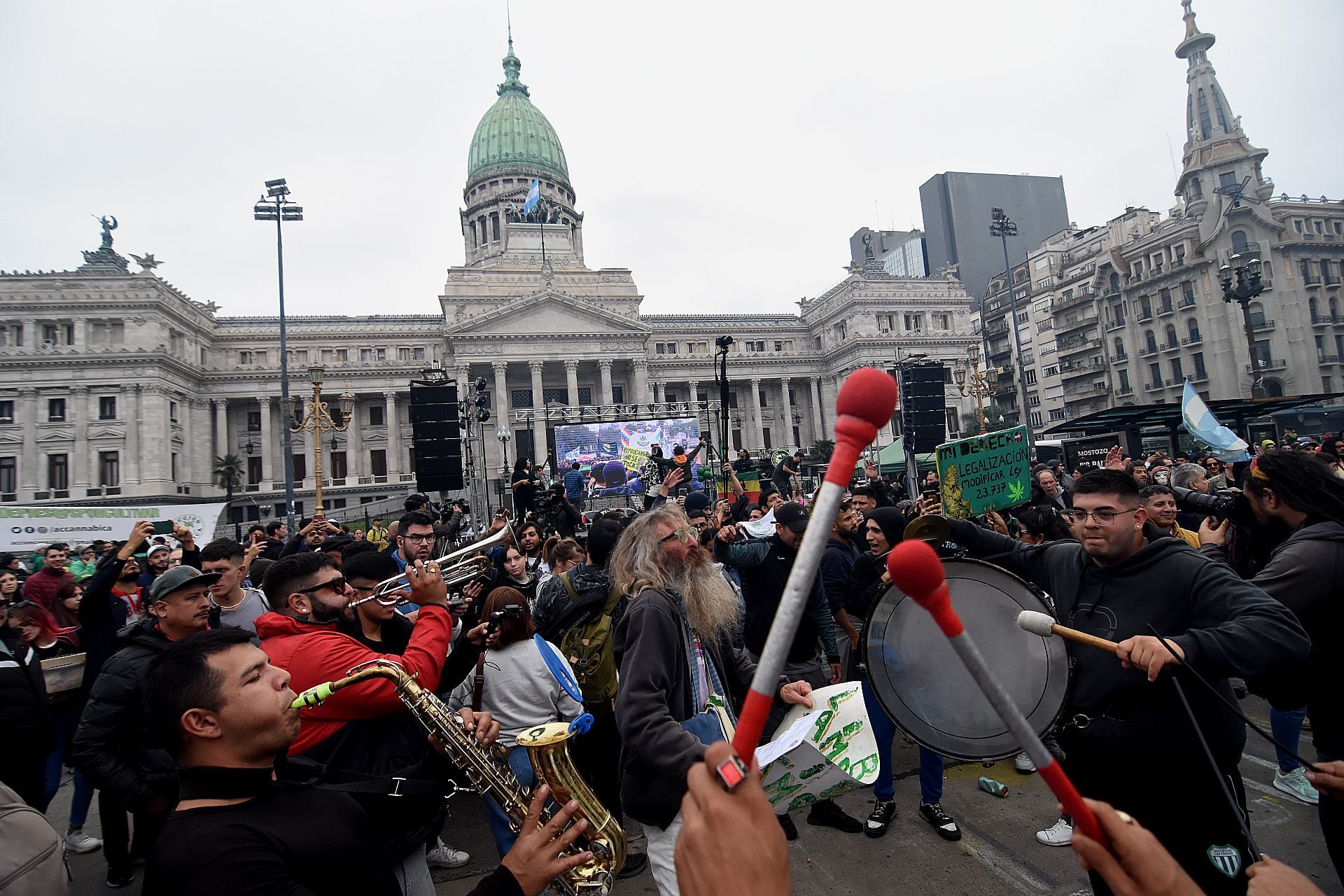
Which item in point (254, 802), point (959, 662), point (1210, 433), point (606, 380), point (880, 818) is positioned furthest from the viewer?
point (606, 380)

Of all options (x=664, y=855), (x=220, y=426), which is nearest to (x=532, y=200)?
(x=220, y=426)

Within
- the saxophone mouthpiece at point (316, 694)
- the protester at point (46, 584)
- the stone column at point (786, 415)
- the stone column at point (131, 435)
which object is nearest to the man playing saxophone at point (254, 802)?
the saxophone mouthpiece at point (316, 694)

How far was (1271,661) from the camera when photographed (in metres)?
2.05

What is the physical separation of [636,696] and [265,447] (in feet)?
179

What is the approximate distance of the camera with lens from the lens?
3.63 meters

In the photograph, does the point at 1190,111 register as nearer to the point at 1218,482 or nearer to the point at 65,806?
the point at 1218,482

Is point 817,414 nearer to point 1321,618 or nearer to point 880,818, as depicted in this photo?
point 880,818

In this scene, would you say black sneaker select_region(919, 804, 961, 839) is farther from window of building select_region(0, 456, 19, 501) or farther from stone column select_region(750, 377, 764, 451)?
stone column select_region(750, 377, 764, 451)

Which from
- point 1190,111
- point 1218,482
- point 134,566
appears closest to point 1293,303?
point 1190,111

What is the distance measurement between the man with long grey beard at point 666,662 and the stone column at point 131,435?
4903 cm

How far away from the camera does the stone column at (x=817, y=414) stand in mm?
56531

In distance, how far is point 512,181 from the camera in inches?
2469

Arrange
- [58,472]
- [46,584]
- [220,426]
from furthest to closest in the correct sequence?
[220,426] < [58,472] < [46,584]

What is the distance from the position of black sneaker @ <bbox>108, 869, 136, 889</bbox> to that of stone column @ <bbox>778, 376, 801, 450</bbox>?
181 feet
